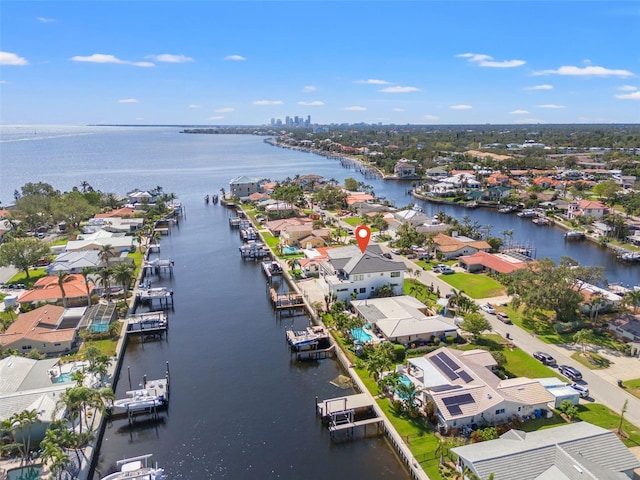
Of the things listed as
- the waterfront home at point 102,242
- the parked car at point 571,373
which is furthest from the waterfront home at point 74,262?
the parked car at point 571,373

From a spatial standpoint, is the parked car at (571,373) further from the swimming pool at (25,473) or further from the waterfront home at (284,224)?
the waterfront home at (284,224)

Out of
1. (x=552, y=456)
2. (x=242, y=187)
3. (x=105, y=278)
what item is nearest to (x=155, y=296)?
(x=105, y=278)

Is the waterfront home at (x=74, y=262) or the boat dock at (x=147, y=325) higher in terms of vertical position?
the waterfront home at (x=74, y=262)

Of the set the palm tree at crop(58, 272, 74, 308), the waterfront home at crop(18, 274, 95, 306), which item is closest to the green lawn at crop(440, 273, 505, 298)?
the waterfront home at crop(18, 274, 95, 306)

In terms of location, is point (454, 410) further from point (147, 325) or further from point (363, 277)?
point (147, 325)

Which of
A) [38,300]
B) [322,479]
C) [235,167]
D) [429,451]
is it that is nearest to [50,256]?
[38,300]

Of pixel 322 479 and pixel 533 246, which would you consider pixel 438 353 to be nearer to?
pixel 322 479
